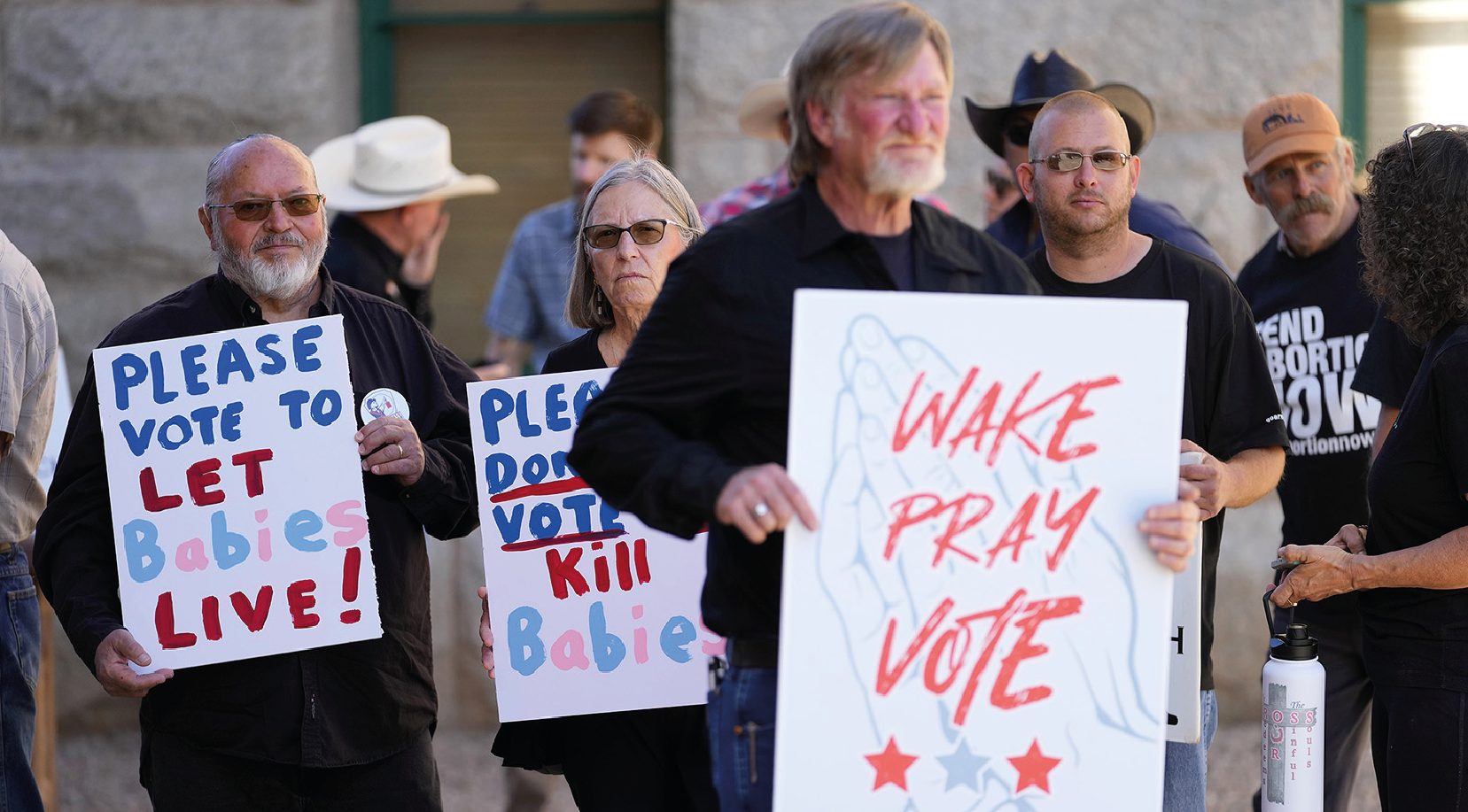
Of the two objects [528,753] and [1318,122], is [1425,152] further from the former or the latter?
[528,753]

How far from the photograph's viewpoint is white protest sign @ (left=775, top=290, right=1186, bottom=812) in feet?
8.16

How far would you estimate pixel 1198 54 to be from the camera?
6207mm

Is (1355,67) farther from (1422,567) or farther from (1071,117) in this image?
(1422,567)

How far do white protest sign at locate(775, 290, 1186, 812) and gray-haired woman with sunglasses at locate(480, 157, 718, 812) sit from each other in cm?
101

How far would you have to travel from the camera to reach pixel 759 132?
19.6ft

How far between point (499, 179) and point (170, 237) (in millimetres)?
1211

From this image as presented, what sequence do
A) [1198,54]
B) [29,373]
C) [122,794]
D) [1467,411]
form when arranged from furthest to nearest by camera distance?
[1198,54] < [122,794] < [29,373] < [1467,411]

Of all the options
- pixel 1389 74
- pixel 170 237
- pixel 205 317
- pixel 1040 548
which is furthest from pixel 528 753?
pixel 1389 74

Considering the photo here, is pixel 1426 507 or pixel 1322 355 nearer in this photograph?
pixel 1426 507

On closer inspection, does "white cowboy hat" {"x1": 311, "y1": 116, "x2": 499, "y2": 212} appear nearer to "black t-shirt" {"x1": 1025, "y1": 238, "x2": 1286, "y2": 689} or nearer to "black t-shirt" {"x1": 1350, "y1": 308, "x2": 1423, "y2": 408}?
"black t-shirt" {"x1": 1025, "y1": 238, "x2": 1286, "y2": 689}

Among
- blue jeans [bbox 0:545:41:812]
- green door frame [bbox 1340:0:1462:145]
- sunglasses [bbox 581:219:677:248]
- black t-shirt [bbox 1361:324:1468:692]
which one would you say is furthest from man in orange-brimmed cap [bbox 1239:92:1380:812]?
blue jeans [bbox 0:545:41:812]

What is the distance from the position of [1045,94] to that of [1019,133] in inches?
5.6

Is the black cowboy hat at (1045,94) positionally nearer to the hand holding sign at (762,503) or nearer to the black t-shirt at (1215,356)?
the black t-shirt at (1215,356)

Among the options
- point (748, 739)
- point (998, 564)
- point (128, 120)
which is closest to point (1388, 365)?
point (998, 564)
